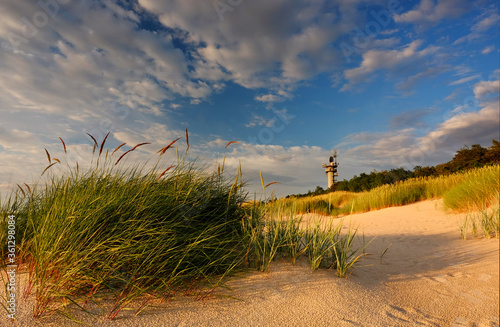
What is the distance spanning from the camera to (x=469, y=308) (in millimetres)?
3232

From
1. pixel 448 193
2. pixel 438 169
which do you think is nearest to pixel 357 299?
pixel 448 193

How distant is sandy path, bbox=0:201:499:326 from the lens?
2.43m

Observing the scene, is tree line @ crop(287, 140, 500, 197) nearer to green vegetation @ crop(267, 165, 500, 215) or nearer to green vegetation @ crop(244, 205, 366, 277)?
green vegetation @ crop(267, 165, 500, 215)

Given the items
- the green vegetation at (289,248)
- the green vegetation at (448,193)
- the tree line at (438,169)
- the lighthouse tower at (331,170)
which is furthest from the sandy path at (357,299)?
the lighthouse tower at (331,170)

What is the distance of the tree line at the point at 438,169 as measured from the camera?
60.7ft

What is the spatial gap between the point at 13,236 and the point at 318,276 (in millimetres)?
3773

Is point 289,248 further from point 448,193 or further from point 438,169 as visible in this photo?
point 438,169

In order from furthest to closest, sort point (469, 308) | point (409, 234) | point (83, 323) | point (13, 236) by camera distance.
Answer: point (409, 234)
point (13, 236)
point (469, 308)
point (83, 323)

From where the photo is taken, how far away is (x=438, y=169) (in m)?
20.8

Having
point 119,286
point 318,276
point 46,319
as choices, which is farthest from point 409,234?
point 46,319

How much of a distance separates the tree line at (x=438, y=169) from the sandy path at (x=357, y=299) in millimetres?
13930

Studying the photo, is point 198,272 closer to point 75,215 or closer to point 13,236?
point 75,215

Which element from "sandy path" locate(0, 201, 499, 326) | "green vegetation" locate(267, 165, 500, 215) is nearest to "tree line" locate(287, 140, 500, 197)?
"green vegetation" locate(267, 165, 500, 215)

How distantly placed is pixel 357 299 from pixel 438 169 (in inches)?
863
